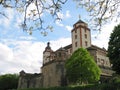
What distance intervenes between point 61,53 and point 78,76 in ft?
29.6

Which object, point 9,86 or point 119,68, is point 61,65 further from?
point 9,86

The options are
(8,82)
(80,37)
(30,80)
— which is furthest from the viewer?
(8,82)

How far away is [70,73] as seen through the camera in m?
47.8

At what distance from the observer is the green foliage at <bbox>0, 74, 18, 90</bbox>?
238ft

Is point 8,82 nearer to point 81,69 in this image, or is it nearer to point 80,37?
point 80,37

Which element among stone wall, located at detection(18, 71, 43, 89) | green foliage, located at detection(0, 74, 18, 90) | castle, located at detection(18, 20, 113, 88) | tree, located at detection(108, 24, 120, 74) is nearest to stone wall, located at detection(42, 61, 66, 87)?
castle, located at detection(18, 20, 113, 88)

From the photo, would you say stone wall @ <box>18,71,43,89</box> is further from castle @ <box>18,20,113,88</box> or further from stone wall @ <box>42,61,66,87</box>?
stone wall @ <box>42,61,66,87</box>

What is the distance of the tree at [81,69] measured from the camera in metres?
46.1

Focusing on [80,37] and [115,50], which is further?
[80,37]

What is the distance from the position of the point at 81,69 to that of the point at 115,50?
317 inches

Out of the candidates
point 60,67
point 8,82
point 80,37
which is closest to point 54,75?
point 60,67

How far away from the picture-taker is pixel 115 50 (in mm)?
40719

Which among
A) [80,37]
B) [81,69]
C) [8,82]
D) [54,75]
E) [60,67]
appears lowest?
[8,82]

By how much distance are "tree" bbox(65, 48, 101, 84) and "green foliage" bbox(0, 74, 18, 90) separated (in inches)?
1105
